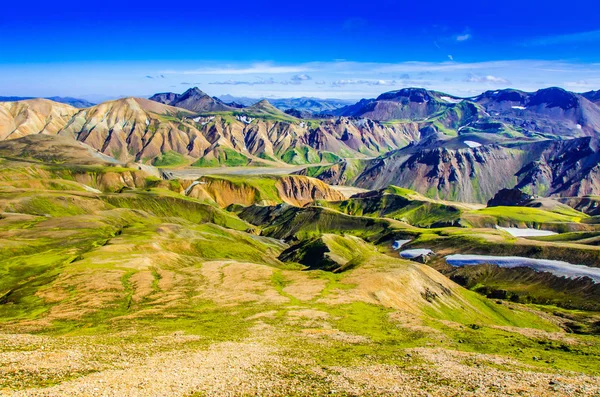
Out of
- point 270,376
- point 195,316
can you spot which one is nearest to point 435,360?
point 270,376

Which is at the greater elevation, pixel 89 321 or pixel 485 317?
pixel 89 321

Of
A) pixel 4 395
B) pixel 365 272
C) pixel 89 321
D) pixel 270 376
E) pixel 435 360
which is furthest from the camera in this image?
pixel 365 272

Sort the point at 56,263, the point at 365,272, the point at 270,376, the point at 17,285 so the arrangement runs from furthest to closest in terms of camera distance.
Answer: the point at 56,263, the point at 365,272, the point at 17,285, the point at 270,376

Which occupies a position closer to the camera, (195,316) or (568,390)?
(568,390)

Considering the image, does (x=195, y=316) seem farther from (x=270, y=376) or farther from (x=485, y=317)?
(x=485, y=317)

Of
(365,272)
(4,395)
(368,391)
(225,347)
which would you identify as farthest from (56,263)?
(368,391)

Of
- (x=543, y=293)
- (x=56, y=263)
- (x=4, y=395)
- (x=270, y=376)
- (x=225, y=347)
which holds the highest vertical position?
(x=4, y=395)

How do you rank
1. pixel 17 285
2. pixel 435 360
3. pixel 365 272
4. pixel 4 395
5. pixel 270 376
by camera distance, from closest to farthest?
pixel 4 395
pixel 270 376
pixel 435 360
pixel 17 285
pixel 365 272

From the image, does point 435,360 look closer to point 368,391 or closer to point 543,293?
point 368,391

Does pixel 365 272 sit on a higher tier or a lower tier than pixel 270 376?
lower
